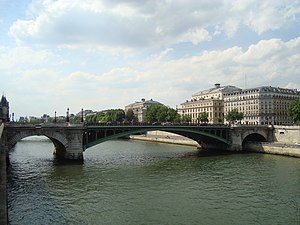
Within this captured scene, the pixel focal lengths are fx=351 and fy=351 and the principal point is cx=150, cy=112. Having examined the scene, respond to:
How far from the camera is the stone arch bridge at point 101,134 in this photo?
47.6m

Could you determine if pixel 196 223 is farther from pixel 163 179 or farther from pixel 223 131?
pixel 223 131

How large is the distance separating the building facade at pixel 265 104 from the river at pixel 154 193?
263 ft

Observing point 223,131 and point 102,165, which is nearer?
point 102,165

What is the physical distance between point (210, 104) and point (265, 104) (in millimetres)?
24209

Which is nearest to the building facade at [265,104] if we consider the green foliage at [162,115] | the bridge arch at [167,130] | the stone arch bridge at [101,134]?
the green foliage at [162,115]

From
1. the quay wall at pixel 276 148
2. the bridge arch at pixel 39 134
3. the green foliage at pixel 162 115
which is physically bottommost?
the quay wall at pixel 276 148

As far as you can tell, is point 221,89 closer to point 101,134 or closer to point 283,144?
point 283,144

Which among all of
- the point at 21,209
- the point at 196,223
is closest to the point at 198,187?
the point at 196,223

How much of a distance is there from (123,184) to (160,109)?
99.3 meters

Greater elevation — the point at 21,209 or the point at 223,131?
the point at 223,131

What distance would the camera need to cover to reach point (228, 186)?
109 ft

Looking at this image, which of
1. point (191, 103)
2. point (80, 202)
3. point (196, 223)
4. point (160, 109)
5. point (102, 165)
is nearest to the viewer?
point (196, 223)

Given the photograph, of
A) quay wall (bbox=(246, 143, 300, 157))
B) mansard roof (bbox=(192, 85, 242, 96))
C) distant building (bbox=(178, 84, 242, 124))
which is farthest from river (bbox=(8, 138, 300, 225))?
mansard roof (bbox=(192, 85, 242, 96))

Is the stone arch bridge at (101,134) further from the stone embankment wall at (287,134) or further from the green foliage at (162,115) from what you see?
the green foliage at (162,115)
